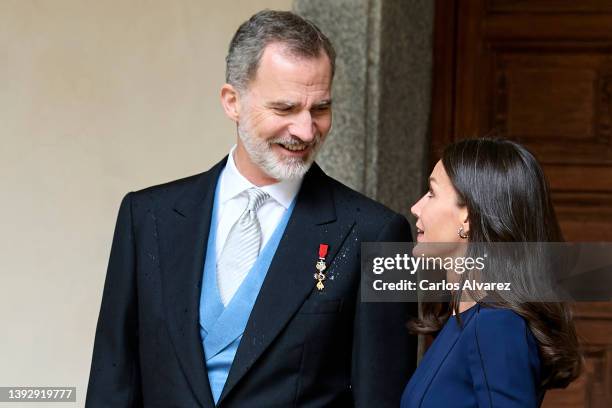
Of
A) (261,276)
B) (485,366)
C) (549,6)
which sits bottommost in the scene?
(485,366)

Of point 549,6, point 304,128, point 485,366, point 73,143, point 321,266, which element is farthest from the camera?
point 549,6

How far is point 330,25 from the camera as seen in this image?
432 centimetres

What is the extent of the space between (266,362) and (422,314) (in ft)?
1.35

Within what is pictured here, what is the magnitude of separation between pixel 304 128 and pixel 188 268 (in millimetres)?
471

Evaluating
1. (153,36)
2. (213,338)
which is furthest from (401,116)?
(213,338)

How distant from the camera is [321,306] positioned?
3.12 metres

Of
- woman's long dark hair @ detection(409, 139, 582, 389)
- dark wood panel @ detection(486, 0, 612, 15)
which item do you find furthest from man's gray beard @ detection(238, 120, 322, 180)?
dark wood panel @ detection(486, 0, 612, 15)

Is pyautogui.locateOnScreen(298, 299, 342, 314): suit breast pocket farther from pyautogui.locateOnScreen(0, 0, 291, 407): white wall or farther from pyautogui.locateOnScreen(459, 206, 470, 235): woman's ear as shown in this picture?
pyautogui.locateOnScreen(0, 0, 291, 407): white wall

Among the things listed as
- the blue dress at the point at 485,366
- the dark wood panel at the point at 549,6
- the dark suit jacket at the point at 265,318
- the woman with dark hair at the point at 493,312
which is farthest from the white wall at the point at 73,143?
the blue dress at the point at 485,366

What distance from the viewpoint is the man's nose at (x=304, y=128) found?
3.06 m

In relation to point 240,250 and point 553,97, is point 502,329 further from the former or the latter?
point 553,97

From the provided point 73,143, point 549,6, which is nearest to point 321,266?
point 73,143

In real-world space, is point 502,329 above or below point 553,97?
below

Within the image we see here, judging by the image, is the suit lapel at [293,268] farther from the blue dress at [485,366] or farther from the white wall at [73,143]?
the white wall at [73,143]
